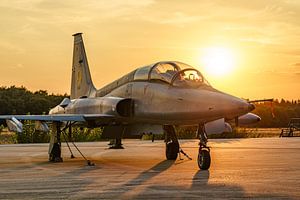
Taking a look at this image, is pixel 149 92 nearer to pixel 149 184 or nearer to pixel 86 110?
pixel 86 110

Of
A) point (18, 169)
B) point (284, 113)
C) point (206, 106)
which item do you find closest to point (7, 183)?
point (18, 169)

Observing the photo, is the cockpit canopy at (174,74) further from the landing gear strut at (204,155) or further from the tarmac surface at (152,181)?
the tarmac surface at (152,181)

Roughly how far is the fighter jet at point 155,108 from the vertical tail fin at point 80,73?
296 cm

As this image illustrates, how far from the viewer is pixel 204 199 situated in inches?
365

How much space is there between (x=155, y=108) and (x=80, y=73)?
8.50m

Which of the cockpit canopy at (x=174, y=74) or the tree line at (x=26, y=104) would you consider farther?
the tree line at (x=26, y=104)

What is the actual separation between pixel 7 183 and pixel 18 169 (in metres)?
3.70

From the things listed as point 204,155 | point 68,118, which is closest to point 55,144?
point 68,118

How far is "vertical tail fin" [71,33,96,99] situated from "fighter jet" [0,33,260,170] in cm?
296

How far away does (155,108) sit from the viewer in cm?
1628

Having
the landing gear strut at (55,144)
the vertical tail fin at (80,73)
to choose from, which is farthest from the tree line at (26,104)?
the landing gear strut at (55,144)

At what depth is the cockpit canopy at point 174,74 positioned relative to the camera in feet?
51.8

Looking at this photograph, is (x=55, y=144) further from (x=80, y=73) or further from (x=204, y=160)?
(x=80, y=73)

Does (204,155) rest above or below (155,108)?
below
